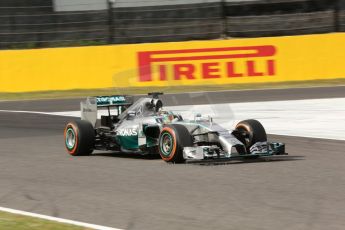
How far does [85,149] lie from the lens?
11.2m

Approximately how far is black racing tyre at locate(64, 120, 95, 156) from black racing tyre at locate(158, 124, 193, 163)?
1.43 metres

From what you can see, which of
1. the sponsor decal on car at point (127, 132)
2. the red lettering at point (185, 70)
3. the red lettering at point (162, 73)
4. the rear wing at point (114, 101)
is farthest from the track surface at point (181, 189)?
the red lettering at point (185, 70)

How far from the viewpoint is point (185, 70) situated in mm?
21938

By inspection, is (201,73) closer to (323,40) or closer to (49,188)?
(323,40)

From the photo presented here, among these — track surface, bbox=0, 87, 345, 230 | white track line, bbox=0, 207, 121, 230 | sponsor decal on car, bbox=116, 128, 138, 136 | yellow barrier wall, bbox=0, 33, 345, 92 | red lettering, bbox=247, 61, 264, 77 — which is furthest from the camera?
red lettering, bbox=247, 61, 264, 77

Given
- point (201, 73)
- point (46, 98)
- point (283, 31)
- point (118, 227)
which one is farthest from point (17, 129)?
point (283, 31)

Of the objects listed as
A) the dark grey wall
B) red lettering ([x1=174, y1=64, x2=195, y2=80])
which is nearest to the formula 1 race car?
red lettering ([x1=174, y1=64, x2=195, y2=80])

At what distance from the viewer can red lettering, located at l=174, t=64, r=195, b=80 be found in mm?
21859

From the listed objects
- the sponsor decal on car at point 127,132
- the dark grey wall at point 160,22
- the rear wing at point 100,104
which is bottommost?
the sponsor decal on car at point 127,132

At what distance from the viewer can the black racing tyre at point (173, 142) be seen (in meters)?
9.62

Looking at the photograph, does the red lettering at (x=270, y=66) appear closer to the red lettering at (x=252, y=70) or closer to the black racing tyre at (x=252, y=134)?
the red lettering at (x=252, y=70)

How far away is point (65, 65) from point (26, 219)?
15.9 metres

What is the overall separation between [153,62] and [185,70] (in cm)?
95

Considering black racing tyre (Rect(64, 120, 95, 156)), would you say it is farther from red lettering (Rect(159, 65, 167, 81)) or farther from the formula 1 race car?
red lettering (Rect(159, 65, 167, 81))
